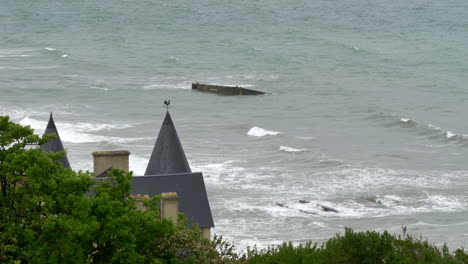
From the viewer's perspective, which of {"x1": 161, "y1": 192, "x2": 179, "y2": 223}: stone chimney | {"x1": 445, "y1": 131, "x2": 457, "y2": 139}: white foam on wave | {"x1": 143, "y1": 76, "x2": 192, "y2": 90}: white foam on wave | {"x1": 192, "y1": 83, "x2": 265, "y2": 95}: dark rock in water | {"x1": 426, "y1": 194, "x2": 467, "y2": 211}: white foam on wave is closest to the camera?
{"x1": 161, "y1": 192, "x2": 179, "y2": 223}: stone chimney

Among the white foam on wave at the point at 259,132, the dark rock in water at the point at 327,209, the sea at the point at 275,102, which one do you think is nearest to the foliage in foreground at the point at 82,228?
the sea at the point at 275,102

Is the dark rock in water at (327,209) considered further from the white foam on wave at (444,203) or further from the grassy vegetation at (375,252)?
the grassy vegetation at (375,252)

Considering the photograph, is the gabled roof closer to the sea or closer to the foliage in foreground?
the foliage in foreground

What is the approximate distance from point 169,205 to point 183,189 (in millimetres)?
1886

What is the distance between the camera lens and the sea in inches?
1906

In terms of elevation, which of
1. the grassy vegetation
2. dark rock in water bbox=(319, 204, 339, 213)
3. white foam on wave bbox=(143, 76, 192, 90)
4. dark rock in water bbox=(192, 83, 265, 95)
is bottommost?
the grassy vegetation

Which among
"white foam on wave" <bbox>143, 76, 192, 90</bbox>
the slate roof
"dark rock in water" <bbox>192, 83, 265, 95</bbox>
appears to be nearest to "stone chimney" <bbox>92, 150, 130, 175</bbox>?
the slate roof

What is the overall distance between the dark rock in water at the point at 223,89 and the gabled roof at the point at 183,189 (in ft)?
194

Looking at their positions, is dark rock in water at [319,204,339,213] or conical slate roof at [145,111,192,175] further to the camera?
dark rock in water at [319,204,339,213]

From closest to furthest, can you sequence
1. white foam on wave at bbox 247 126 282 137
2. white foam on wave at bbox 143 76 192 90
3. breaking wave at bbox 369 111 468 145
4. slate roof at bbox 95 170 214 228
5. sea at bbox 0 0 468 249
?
slate roof at bbox 95 170 214 228
sea at bbox 0 0 468 249
breaking wave at bbox 369 111 468 145
white foam on wave at bbox 247 126 282 137
white foam on wave at bbox 143 76 192 90

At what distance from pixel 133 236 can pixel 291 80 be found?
80.7 metres

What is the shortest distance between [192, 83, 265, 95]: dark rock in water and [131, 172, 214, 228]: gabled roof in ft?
194

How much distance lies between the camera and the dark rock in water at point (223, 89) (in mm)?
89062

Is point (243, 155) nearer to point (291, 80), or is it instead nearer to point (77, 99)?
point (77, 99)
